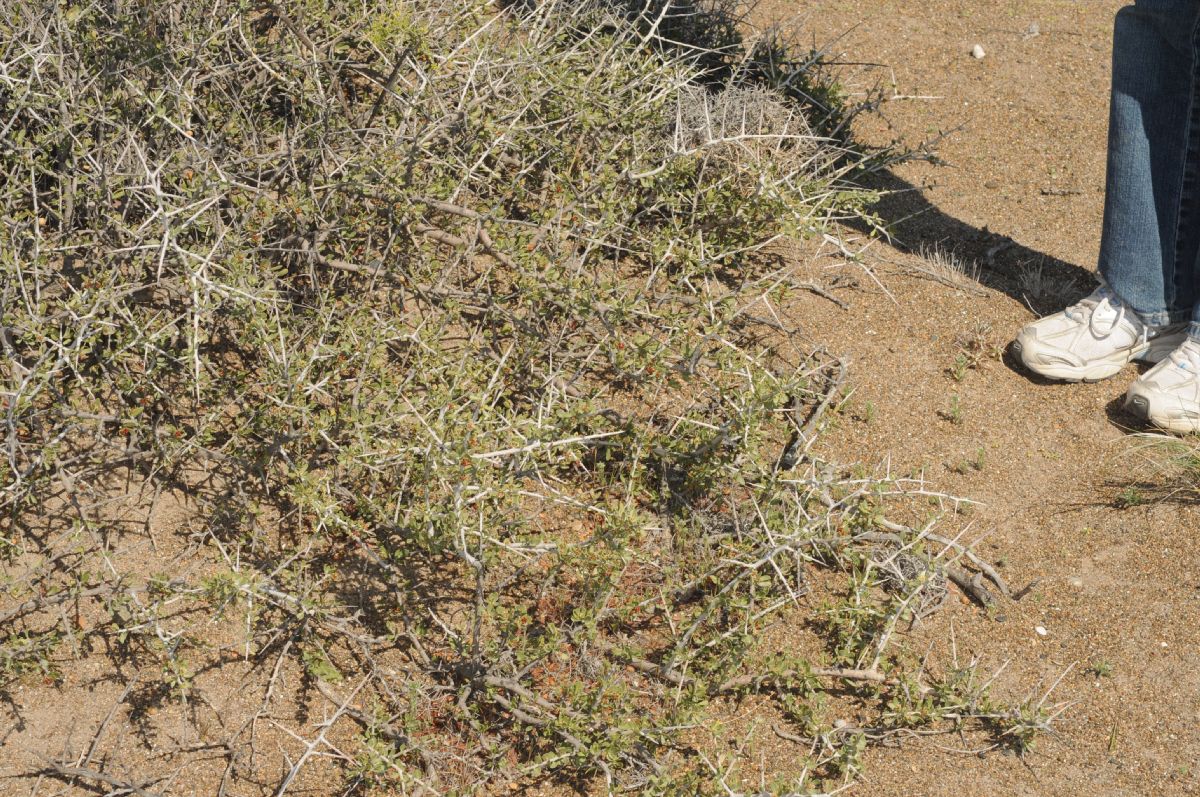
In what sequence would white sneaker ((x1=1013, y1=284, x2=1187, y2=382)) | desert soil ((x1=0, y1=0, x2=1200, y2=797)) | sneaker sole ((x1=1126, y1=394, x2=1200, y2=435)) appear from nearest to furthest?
desert soil ((x1=0, y1=0, x2=1200, y2=797)), sneaker sole ((x1=1126, y1=394, x2=1200, y2=435)), white sneaker ((x1=1013, y1=284, x2=1187, y2=382))

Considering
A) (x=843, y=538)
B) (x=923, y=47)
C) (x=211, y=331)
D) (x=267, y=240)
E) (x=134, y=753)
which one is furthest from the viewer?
(x=923, y=47)

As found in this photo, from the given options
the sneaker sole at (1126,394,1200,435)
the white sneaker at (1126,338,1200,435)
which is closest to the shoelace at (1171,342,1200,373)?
the white sneaker at (1126,338,1200,435)

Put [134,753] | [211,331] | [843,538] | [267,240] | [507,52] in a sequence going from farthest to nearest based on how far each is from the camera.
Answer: [507,52] → [267,240] → [211,331] → [843,538] → [134,753]

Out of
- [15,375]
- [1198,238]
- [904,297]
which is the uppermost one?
[1198,238]

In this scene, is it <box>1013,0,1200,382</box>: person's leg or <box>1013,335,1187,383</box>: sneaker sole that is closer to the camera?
<box>1013,0,1200,382</box>: person's leg

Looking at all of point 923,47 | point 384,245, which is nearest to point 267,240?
point 384,245

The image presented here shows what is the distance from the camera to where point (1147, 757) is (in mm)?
2428

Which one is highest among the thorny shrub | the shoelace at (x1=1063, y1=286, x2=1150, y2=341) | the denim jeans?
the denim jeans

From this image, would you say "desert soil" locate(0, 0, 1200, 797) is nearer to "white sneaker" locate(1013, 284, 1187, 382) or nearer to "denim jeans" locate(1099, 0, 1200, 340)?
"white sneaker" locate(1013, 284, 1187, 382)

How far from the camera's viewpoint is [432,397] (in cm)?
264

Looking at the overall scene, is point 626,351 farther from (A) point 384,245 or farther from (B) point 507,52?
(B) point 507,52

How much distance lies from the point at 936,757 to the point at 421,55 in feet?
7.64

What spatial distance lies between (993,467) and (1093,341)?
1.71ft

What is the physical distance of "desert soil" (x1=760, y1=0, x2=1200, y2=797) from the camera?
8.13 ft
